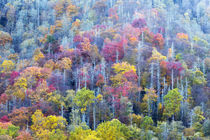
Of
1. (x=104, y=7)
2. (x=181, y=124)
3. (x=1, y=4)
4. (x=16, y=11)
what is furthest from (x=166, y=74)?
(x=1, y=4)

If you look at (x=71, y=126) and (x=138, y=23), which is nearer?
(x=71, y=126)

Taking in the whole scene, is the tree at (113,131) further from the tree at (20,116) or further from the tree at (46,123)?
the tree at (20,116)

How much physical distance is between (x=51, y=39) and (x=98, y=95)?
24573 mm

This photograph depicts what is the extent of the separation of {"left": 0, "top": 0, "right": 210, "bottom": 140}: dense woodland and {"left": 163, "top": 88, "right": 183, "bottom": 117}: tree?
144 mm

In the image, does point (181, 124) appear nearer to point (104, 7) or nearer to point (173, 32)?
point (173, 32)

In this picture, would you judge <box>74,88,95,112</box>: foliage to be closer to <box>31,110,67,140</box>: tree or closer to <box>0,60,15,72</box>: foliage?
<box>31,110,67,140</box>: tree

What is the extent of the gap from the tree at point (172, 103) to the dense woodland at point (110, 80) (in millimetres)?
144

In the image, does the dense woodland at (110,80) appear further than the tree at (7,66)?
No

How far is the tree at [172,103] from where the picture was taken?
143 ft

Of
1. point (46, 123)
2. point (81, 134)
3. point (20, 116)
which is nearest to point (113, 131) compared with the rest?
point (81, 134)

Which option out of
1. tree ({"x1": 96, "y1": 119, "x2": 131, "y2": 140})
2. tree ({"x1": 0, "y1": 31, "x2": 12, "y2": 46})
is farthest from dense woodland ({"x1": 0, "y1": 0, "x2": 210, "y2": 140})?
tree ({"x1": 0, "y1": 31, "x2": 12, "y2": 46})

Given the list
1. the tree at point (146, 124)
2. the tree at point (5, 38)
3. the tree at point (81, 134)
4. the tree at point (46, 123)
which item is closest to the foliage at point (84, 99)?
the tree at point (46, 123)

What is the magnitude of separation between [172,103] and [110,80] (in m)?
11.3

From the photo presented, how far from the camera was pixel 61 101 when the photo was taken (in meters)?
45.7
